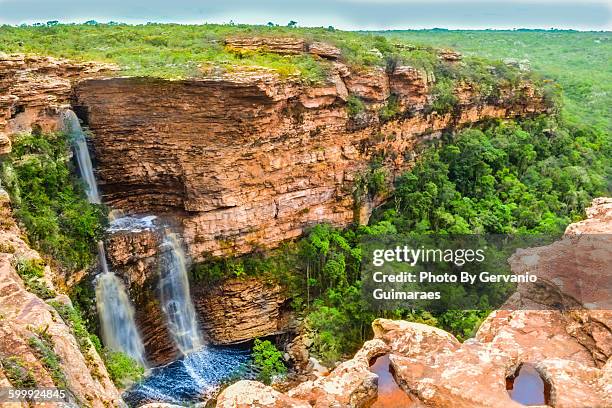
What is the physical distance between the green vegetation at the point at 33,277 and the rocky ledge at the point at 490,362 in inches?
185

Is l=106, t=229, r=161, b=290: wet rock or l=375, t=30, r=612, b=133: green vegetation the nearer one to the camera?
l=106, t=229, r=161, b=290: wet rock

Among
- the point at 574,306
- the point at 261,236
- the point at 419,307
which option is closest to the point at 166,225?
the point at 261,236

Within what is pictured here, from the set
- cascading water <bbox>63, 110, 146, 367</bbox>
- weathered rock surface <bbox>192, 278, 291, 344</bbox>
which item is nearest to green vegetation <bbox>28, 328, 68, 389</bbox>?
cascading water <bbox>63, 110, 146, 367</bbox>

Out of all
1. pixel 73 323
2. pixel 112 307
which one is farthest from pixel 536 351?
pixel 112 307

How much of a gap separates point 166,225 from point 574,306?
14.7 meters

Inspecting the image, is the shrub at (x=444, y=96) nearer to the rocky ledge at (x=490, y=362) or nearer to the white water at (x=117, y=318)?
the white water at (x=117, y=318)

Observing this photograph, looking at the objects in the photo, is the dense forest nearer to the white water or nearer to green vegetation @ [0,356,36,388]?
the white water

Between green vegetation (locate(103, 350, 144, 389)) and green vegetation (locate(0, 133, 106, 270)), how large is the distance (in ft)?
9.81

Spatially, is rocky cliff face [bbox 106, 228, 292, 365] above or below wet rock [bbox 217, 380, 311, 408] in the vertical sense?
below

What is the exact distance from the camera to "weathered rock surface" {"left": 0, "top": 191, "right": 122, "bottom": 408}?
22.0 ft

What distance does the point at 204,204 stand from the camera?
65.5 ft

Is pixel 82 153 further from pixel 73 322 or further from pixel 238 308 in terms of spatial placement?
pixel 73 322

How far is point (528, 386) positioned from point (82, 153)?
1633 centimetres

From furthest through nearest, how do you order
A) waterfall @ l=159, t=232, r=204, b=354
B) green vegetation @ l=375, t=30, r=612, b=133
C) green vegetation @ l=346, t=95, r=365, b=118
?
1. green vegetation @ l=375, t=30, r=612, b=133
2. green vegetation @ l=346, t=95, r=365, b=118
3. waterfall @ l=159, t=232, r=204, b=354
